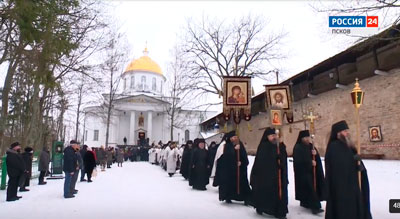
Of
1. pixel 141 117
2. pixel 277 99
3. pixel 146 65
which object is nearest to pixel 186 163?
pixel 277 99

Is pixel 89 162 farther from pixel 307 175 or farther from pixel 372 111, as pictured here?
pixel 372 111

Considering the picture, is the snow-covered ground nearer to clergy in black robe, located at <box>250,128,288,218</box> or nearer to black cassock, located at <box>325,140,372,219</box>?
clergy in black robe, located at <box>250,128,288,218</box>

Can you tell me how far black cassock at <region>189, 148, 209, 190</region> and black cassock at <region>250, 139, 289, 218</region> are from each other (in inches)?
169

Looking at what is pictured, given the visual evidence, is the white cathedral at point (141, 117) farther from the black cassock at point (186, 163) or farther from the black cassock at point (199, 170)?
the black cassock at point (199, 170)

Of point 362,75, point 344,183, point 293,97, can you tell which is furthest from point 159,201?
point 293,97

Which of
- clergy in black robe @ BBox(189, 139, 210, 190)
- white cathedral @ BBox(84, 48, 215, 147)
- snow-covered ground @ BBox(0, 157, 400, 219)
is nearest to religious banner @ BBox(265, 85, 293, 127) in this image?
clergy in black robe @ BBox(189, 139, 210, 190)

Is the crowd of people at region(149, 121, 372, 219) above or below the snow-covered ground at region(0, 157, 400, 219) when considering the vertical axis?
above

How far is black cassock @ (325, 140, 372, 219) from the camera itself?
16.8ft

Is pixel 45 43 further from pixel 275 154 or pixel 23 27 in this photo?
pixel 275 154

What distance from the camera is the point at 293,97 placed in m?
22.0

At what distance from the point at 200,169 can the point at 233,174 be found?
3274 mm

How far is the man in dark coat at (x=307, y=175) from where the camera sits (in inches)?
275

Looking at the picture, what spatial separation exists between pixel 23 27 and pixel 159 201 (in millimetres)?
5303

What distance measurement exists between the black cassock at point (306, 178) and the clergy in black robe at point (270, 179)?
75 cm
